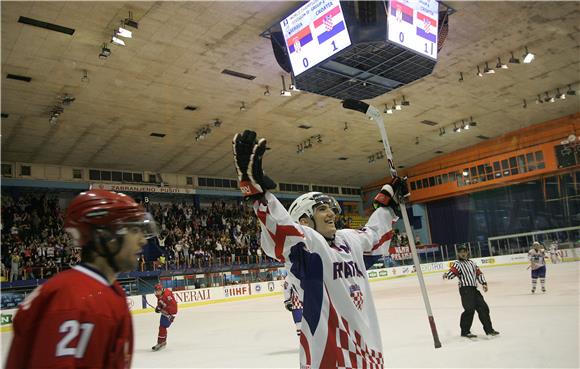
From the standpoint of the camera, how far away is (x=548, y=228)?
71.1ft

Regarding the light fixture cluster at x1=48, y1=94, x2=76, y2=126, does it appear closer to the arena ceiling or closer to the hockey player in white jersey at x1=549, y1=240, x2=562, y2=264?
the arena ceiling

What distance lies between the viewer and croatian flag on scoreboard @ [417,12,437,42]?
1279 cm

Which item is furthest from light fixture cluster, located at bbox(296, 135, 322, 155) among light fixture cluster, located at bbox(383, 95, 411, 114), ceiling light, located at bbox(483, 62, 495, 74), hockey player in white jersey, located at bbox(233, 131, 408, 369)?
hockey player in white jersey, located at bbox(233, 131, 408, 369)

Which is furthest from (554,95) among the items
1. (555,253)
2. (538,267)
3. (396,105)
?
(538,267)

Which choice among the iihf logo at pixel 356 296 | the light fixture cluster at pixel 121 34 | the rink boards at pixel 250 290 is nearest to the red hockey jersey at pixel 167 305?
the rink boards at pixel 250 290

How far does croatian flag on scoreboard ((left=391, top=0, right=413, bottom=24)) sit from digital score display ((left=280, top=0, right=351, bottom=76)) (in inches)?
47.3

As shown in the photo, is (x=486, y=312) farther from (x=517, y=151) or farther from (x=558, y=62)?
(x=517, y=151)

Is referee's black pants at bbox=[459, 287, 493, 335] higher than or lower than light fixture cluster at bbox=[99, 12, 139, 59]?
lower

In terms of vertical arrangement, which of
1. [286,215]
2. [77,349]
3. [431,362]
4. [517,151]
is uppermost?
[517,151]

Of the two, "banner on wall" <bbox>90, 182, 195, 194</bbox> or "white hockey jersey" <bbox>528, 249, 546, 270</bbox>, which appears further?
"banner on wall" <bbox>90, 182, 195, 194</bbox>

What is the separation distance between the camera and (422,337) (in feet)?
24.3

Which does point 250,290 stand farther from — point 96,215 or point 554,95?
point 96,215

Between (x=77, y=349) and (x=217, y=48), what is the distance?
14406 millimetres

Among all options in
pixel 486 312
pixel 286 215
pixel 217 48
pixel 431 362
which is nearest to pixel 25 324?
pixel 286 215
